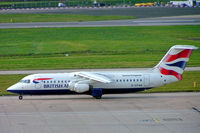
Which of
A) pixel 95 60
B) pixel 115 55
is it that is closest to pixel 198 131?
pixel 95 60

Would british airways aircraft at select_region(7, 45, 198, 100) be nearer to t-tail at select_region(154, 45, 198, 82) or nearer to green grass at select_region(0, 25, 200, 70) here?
t-tail at select_region(154, 45, 198, 82)

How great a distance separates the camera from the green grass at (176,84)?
40.2m

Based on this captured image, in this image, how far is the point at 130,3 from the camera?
515 ft

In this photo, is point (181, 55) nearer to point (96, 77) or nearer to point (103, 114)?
point (96, 77)

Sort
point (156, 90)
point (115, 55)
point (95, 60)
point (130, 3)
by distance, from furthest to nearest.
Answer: point (130, 3) → point (115, 55) → point (95, 60) → point (156, 90)

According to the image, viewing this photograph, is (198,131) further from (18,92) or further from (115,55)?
(115,55)

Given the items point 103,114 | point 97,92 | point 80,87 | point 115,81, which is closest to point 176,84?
point 115,81

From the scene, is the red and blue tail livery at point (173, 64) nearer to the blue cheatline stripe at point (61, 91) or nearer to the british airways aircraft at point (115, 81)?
the british airways aircraft at point (115, 81)

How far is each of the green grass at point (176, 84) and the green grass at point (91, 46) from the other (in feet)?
20.2

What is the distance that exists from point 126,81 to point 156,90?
4.96 meters

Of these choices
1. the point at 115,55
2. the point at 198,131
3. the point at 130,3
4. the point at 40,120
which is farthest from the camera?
the point at 130,3

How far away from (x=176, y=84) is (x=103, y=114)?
13.9 meters

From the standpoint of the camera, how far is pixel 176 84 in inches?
1678

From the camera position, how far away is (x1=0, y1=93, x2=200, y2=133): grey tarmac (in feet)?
90.3
